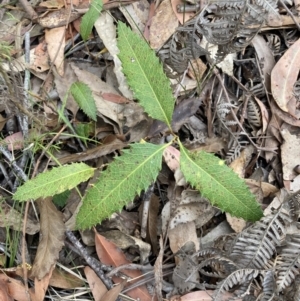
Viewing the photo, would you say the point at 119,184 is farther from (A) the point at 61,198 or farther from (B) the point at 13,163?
(B) the point at 13,163

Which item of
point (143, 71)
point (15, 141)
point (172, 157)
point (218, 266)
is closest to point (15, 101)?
point (15, 141)

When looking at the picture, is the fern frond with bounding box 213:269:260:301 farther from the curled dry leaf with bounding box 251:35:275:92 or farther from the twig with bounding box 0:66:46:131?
the twig with bounding box 0:66:46:131

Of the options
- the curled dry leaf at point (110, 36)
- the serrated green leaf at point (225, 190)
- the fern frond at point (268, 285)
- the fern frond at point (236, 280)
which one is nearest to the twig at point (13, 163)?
the curled dry leaf at point (110, 36)

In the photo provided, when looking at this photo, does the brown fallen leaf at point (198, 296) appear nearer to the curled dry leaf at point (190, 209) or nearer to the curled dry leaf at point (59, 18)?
the curled dry leaf at point (190, 209)

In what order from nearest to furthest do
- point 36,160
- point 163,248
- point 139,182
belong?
point 139,182 < point 163,248 < point 36,160

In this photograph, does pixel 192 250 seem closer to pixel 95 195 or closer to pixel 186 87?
pixel 95 195

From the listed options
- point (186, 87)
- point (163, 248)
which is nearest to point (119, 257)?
point (163, 248)
